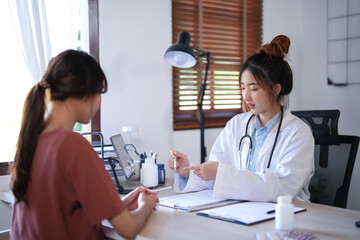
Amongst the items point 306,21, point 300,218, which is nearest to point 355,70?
point 306,21

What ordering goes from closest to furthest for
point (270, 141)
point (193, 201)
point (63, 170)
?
point (63, 170) < point (193, 201) < point (270, 141)

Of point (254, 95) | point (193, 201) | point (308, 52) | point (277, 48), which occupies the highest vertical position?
point (308, 52)

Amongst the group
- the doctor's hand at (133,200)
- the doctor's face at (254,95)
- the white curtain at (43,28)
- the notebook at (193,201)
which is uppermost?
the white curtain at (43,28)

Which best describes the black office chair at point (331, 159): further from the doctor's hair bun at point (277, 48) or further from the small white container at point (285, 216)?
the small white container at point (285, 216)

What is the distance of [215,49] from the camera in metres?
3.20

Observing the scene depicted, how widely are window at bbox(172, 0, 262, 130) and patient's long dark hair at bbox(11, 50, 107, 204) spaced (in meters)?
1.81

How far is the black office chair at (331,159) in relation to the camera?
1.89 metres

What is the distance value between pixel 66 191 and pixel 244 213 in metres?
0.64

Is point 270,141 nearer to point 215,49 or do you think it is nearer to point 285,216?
point 285,216

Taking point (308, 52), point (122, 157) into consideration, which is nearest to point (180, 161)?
point (122, 157)

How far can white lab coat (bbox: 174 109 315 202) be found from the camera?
157 centimetres

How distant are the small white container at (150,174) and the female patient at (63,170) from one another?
2.47 feet

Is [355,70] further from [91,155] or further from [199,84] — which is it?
[91,155]

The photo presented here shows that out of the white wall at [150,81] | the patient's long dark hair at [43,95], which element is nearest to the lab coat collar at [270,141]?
the patient's long dark hair at [43,95]
